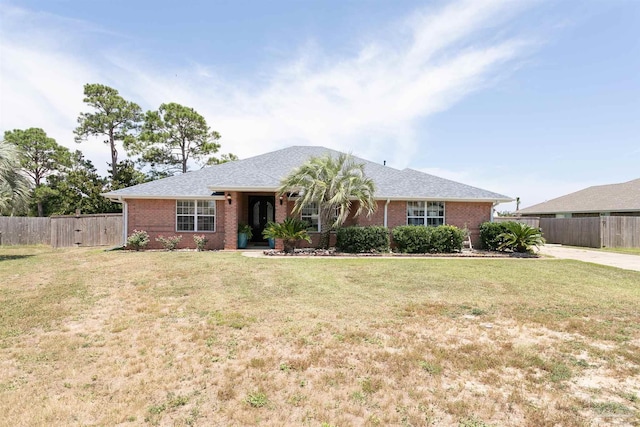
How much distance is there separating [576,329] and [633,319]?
141 cm

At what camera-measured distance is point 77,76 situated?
14.0 metres

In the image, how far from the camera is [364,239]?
1458 cm

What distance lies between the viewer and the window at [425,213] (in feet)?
54.6

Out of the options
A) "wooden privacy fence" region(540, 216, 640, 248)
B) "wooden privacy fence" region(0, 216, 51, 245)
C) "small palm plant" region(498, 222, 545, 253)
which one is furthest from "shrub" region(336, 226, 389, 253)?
"wooden privacy fence" region(0, 216, 51, 245)

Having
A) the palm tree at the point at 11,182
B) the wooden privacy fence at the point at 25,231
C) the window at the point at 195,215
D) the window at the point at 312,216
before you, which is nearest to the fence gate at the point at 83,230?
the wooden privacy fence at the point at 25,231

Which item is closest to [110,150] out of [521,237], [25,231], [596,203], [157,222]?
[25,231]

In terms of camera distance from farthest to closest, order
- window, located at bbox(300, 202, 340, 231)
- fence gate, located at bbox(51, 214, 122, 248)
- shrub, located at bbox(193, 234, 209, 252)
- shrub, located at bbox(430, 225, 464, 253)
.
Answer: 1. fence gate, located at bbox(51, 214, 122, 248)
2. window, located at bbox(300, 202, 340, 231)
3. shrub, located at bbox(193, 234, 209, 252)
4. shrub, located at bbox(430, 225, 464, 253)

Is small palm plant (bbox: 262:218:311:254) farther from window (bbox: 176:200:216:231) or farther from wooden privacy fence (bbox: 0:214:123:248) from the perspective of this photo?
wooden privacy fence (bbox: 0:214:123:248)

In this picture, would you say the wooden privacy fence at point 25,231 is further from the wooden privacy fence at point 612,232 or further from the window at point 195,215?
the wooden privacy fence at point 612,232

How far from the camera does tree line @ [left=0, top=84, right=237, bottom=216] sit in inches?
1101

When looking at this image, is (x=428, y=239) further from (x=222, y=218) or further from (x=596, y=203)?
(x=596, y=203)

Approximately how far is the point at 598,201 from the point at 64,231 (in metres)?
36.7

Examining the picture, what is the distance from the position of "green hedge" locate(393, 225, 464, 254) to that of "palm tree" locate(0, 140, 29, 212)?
15.6 m

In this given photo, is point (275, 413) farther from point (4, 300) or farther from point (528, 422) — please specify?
point (4, 300)
